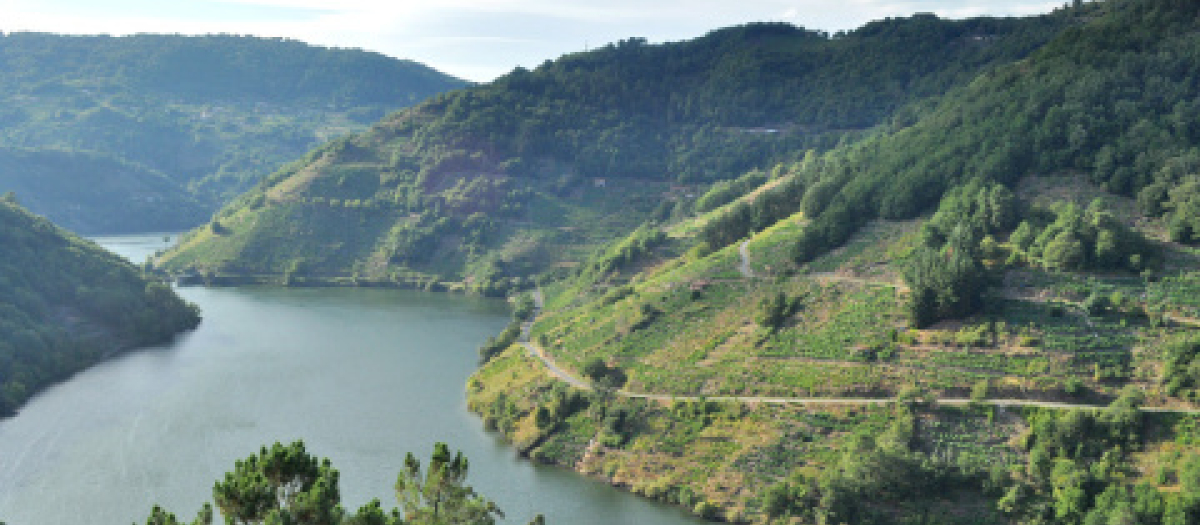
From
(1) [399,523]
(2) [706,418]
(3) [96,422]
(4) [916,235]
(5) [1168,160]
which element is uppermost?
(5) [1168,160]

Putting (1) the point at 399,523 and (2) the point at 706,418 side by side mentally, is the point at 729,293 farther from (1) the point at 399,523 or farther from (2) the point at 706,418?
(1) the point at 399,523

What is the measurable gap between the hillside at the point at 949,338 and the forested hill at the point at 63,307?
50778 millimetres

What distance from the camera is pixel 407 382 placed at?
10544 cm

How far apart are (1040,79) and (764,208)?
35.0m

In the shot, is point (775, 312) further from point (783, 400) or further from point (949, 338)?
point (949, 338)

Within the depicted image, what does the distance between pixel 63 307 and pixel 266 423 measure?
46610mm

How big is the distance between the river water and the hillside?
16.8 ft

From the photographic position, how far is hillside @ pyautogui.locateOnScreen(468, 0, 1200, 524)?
63.3m

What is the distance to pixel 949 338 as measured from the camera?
74000 millimetres

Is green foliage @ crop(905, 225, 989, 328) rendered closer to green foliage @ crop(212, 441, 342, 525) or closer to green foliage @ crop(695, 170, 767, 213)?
green foliage @ crop(212, 441, 342, 525)

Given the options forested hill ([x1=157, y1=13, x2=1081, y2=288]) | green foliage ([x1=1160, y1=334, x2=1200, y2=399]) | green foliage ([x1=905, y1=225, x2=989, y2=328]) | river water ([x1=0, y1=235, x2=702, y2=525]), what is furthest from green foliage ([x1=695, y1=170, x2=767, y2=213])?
green foliage ([x1=1160, y1=334, x2=1200, y2=399])

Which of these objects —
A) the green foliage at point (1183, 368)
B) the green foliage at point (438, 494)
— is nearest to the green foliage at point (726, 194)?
the green foliage at point (1183, 368)

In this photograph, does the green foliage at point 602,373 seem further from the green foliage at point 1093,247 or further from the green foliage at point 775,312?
the green foliage at point 1093,247

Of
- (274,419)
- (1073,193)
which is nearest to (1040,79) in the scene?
(1073,193)
